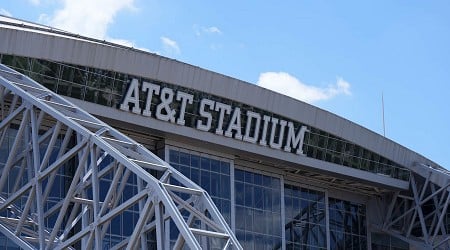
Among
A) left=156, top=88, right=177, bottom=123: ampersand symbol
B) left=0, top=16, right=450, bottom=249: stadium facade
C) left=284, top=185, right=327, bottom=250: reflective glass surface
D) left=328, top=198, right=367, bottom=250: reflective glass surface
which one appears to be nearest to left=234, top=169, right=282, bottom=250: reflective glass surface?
left=0, top=16, right=450, bottom=249: stadium facade

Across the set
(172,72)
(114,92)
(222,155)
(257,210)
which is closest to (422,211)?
(257,210)

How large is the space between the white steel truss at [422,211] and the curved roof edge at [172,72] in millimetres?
1670

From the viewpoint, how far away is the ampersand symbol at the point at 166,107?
178 ft

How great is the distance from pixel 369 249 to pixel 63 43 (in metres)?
27.5

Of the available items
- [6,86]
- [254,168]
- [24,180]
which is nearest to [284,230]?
[254,168]

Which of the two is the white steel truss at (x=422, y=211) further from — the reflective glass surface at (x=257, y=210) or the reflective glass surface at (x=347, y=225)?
the reflective glass surface at (x=257, y=210)

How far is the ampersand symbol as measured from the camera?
5425 cm

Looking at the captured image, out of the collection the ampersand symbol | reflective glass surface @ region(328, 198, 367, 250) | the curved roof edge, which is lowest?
reflective glass surface @ region(328, 198, 367, 250)

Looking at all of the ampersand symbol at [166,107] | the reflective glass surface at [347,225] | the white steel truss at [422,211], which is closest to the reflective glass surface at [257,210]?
the reflective glass surface at [347,225]

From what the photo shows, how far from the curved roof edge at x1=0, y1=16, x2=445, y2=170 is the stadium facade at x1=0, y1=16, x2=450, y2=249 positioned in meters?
0.06

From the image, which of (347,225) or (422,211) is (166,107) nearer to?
(347,225)

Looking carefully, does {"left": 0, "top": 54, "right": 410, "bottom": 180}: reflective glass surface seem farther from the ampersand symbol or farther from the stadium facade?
the ampersand symbol

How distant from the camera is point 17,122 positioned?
49844 mm

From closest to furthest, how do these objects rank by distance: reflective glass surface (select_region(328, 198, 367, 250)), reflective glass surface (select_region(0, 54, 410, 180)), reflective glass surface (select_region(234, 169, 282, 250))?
reflective glass surface (select_region(0, 54, 410, 180)) < reflective glass surface (select_region(234, 169, 282, 250)) < reflective glass surface (select_region(328, 198, 367, 250))
